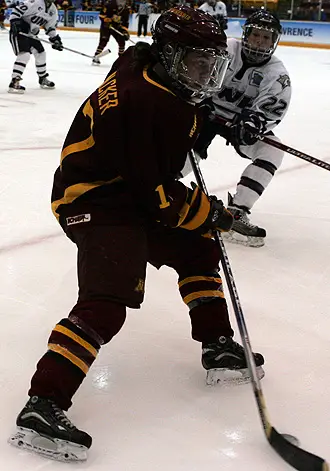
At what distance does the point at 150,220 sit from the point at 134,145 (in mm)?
212

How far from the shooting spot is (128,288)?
1.28 m

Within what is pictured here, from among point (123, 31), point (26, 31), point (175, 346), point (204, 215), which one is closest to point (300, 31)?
point (123, 31)

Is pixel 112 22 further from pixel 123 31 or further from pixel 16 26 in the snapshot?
pixel 16 26

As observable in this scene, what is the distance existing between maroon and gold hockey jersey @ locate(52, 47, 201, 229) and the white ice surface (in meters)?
0.04

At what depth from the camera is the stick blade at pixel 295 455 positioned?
1.17m

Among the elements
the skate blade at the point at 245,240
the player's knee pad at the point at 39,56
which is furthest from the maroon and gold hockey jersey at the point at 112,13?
the skate blade at the point at 245,240

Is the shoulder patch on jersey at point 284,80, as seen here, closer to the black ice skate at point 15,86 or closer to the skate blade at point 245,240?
the skate blade at point 245,240

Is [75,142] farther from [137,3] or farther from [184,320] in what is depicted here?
[137,3]

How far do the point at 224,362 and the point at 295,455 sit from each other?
0.31 metres

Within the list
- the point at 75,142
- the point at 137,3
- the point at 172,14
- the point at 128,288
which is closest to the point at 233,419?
the point at 128,288

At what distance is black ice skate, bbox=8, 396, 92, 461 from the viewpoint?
1.18 meters

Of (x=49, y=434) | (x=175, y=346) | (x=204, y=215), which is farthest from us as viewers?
(x=175, y=346)


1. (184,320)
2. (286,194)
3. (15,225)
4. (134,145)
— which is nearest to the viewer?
(134,145)

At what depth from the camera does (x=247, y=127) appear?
2332mm
